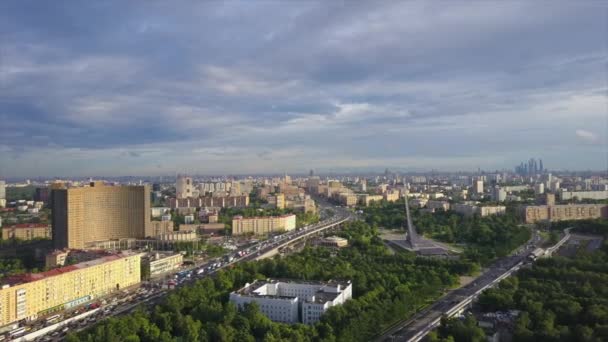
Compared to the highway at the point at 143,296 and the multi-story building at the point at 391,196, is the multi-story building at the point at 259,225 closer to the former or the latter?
the highway at the point at 143,296

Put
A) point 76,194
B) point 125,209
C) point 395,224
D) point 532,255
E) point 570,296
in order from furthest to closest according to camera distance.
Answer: point 395,224 → point 125,209 → point 76,194 → point 532,255 → point 570,296

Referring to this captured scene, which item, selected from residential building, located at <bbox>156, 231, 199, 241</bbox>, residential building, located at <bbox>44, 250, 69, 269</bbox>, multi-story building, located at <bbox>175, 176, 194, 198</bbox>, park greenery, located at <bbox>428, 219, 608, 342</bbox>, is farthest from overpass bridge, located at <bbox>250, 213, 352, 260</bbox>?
multi-story building, located at <bbox>175, 176, 194, 198</bbox>

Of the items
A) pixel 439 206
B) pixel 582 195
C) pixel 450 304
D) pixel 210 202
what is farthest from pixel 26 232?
pixel 582 195

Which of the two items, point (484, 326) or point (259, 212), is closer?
point (484, 326)

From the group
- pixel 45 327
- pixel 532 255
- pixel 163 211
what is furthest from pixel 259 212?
pixel 45 327

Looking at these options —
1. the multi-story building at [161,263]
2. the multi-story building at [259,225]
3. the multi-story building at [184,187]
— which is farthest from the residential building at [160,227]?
the multi-story building at [184,187]

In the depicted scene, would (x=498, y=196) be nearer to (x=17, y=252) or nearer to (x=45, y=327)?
(x=17, y=252)

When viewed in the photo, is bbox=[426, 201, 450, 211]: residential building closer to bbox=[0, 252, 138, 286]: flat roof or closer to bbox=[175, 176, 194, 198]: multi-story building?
bbox=[175, 176, 194, 198]: multi-story building
